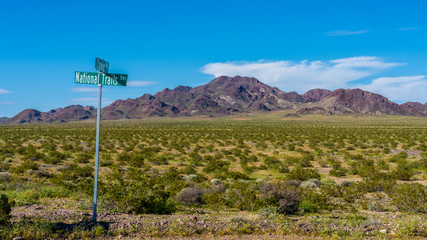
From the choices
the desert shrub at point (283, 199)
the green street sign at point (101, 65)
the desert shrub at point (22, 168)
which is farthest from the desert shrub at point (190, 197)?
the desert shrub at point (22, 168)

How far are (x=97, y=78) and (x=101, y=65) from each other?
1.03ft

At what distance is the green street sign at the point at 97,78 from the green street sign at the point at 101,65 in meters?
0.13

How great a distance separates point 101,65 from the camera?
6152mm

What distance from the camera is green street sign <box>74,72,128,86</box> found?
6203mm

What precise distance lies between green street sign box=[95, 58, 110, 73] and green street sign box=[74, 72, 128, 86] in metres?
0.13

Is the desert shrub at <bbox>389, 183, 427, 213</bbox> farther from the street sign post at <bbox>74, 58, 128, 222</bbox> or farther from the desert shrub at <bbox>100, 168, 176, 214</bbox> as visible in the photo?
the street sign post at <bbox>74, 58, 128, 222</bbox>

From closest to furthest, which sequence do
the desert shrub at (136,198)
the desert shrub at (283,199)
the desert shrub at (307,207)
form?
the desert shrub at (136,198) → the desert shrub at (283,199) → the desert shrub at (307,207)

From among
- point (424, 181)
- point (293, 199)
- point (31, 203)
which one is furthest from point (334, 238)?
point (424, 181)

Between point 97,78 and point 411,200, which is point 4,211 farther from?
point 411,200

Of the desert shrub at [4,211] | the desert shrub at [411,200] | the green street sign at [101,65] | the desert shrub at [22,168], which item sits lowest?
the desert shrub at [22,168]

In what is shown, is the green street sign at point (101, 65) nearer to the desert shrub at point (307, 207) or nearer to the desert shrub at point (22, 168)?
the desert shrub at point (307, 207)

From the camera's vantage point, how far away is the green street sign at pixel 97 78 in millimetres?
6203

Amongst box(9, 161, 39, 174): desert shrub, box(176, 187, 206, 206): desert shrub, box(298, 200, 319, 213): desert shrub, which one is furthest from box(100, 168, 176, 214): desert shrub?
box(9, 161, 39, 174): desert shrub

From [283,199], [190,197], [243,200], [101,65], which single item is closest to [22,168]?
[190,197]
